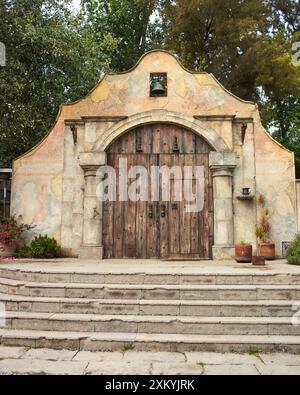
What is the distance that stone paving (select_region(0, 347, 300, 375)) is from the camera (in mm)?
3977

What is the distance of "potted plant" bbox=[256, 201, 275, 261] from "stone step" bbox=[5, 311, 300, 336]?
125 inches

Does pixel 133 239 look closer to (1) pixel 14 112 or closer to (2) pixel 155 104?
(2) pixel 155 104

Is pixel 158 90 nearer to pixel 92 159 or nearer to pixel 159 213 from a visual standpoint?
pixel 92 159

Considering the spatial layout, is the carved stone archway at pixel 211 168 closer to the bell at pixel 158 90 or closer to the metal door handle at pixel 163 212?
the bell at pixel 158 90

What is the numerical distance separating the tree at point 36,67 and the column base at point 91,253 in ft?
14.3

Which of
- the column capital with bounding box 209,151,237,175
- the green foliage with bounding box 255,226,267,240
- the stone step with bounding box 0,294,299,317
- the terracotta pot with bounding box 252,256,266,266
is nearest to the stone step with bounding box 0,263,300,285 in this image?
the stone step with bounding box 0,294,299,317

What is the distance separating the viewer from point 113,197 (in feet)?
29.4

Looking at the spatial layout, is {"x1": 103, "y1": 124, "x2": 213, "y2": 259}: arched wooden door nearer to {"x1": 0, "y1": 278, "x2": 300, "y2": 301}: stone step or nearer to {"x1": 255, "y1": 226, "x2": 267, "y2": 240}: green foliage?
{"x1": 255, "y1": 226, "x2": 267, "y2": 240}: green foliage

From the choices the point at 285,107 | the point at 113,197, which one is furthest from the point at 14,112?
the point at 285,107

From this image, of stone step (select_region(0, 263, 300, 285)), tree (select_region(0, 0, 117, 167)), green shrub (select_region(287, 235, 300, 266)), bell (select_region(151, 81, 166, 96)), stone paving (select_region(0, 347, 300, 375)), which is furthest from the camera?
tree (select_region(0, 0, 117, 167))

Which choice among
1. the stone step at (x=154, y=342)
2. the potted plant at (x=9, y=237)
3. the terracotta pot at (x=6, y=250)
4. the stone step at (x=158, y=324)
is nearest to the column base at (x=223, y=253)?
the stone step at (x=158, y=324)

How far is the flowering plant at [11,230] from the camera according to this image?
839 centimetres

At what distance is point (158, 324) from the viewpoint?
16.4 feet

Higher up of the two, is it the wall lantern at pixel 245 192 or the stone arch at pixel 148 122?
the stone arch at pixel 148 122
